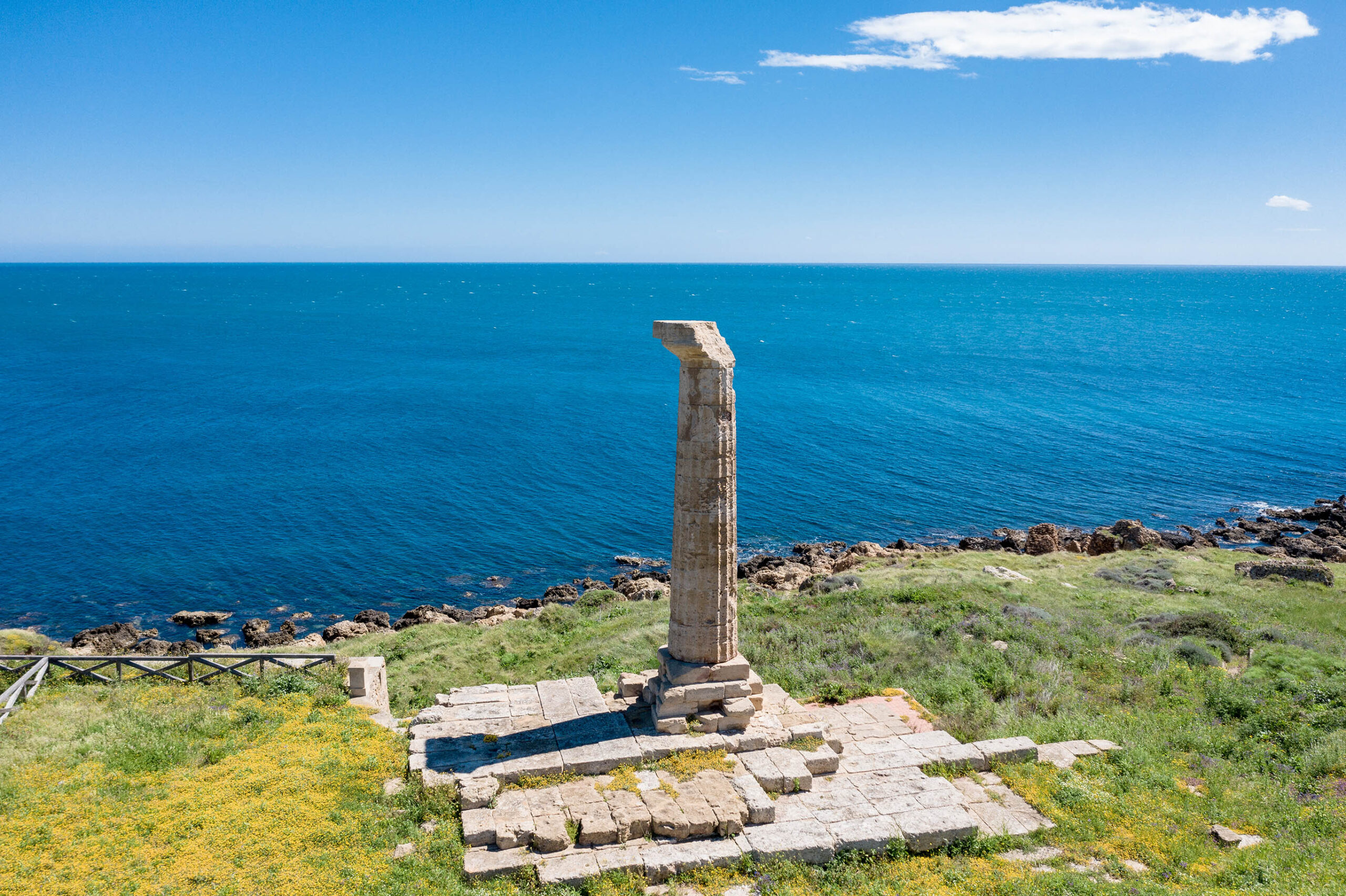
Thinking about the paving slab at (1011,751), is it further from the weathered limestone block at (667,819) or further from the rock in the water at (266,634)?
the rock in the water at (266,634)

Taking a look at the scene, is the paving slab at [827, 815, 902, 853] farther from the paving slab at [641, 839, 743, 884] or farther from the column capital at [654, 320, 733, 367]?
the column capital at [654, 320, 733, 367]

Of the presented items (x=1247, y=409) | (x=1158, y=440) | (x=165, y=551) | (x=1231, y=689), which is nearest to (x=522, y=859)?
(x=1231, y=689)

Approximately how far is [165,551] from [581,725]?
31.0 m

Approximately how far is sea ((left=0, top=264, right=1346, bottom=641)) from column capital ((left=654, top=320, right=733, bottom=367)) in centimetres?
2270

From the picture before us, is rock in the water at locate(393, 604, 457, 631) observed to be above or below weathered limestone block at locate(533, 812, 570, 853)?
below

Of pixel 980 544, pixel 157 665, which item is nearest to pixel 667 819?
pixel 157 665

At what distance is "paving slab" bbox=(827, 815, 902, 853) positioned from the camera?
39.1 feet

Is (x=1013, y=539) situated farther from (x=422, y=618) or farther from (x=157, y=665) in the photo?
(x=157, y=665)

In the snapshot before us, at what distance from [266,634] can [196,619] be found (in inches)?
136

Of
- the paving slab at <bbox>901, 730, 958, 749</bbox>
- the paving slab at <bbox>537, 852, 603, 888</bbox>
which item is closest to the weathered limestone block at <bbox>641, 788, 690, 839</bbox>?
the paving slab at <bbox>537, 852, 603, 888</bbox>

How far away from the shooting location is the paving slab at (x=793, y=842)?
1161cm

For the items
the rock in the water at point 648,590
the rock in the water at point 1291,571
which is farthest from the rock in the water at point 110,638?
the rock in the water at point 1291,571

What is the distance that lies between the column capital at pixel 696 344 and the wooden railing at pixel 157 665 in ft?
36.3

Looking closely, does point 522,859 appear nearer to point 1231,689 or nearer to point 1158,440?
point 1231,689
